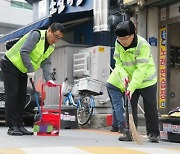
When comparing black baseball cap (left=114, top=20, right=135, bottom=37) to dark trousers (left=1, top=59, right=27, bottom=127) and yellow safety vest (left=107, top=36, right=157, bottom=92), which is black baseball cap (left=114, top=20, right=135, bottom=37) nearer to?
yellow safety vest (left=107, top=36, right=157, bottom=92)

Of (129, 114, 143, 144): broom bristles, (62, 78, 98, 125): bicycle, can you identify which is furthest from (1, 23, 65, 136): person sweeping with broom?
(62, 78, 98, 125): bicycle

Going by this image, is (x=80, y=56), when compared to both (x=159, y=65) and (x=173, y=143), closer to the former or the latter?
(x=159, y=65)

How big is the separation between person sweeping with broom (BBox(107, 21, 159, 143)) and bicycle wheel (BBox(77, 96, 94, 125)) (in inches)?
135

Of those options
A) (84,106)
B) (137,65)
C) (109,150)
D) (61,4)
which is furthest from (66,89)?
(109,150)

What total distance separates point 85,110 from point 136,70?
13.8 feet

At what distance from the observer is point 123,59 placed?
5.52 m

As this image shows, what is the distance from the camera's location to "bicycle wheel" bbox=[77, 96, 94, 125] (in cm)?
916

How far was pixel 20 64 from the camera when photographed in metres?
5.86

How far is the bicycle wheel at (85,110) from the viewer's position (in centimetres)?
916

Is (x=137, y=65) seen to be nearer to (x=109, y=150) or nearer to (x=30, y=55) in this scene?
(x=109, y=150)

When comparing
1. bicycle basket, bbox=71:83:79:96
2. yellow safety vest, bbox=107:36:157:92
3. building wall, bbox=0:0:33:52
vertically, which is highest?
building wall, bbox=0:0:33:52

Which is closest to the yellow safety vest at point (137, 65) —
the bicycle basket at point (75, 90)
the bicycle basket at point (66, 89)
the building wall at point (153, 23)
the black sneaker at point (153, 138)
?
the black sneaker at point (153, 138)

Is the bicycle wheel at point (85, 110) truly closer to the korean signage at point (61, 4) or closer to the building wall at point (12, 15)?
the korean signage at point (61, 4)

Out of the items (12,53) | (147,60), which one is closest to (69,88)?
(12,53)
